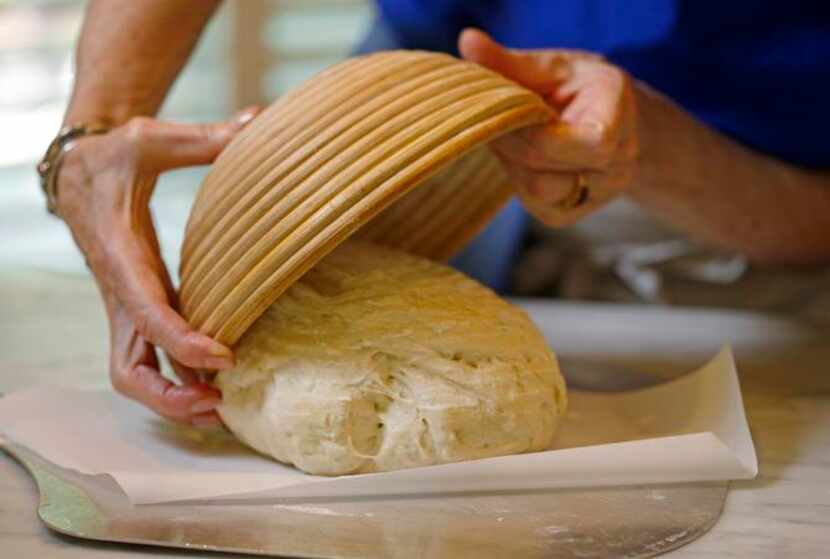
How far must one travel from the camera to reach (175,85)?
1.70 m

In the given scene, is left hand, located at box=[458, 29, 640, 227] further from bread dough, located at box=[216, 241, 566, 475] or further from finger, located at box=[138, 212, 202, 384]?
finger, located at box=[138, 212, 202, 384]

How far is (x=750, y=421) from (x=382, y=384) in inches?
15.0

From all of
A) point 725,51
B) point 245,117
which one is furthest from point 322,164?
point 725,51

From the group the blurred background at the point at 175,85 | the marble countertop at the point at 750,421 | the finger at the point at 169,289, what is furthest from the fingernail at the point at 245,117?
the blurred background at the point at 175,85

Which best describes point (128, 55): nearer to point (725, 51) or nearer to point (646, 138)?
point (646, 138)

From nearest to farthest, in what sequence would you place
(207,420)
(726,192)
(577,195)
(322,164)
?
(322,164)
(207,420)
(577,195)
(726,192)

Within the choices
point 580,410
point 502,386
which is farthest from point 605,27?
point 502,386

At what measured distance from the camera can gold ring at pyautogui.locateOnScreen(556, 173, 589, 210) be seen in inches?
42.6

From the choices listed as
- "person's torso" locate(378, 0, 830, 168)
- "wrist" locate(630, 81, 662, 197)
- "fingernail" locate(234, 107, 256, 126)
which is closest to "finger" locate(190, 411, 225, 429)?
"fingernail" locate(234, 107, 256, 126)

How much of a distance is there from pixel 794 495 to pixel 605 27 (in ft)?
2.14

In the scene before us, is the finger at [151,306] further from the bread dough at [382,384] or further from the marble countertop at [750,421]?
the marble countertop at [750,421]

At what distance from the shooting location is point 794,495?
946 millimetres

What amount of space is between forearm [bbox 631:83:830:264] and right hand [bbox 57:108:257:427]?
21.2 inches

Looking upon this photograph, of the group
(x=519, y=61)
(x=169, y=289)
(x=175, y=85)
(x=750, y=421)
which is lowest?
(x=750, y=421)
